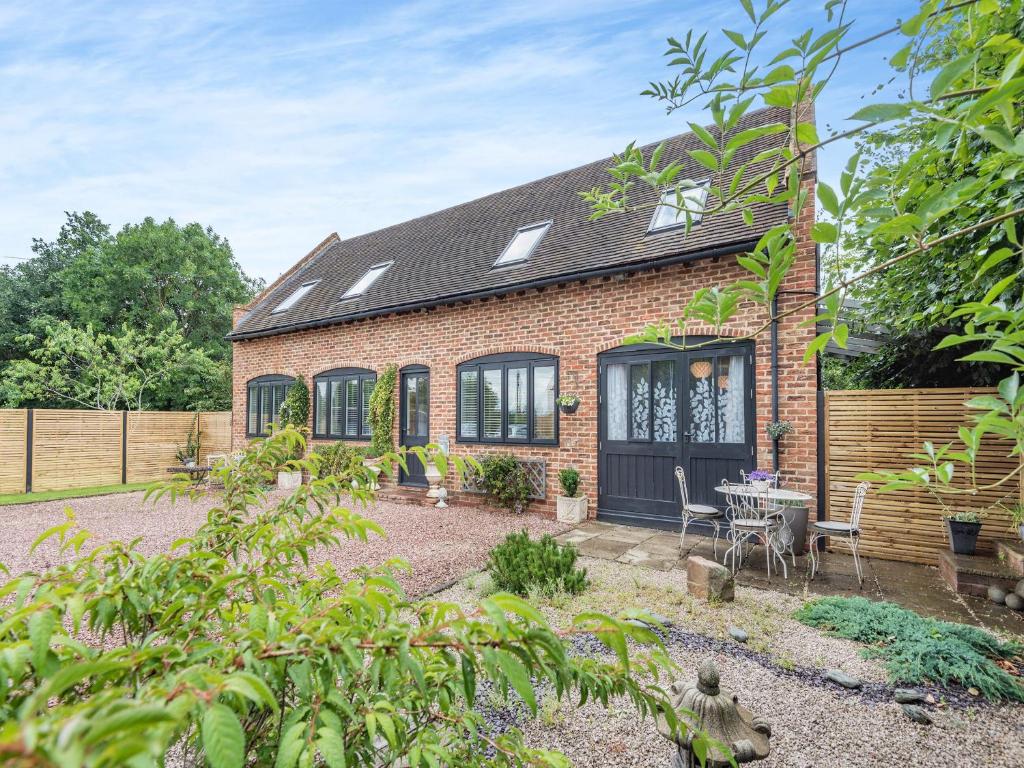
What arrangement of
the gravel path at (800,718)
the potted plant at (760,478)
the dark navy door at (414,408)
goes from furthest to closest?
the dark navy door at (414,408)
the potted plant at (760,478)
the gravel path at (800,718)

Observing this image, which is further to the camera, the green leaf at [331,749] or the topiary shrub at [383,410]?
the topiary shrub at [383,410]

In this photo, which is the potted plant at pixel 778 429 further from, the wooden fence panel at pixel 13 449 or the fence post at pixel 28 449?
the fence post at pixel 28 449

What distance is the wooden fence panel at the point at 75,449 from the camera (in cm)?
1038

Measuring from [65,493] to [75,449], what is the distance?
1.15 meters

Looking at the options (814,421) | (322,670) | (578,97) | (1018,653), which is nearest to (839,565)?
(814,421)

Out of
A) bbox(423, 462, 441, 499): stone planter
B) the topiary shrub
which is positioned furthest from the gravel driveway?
the topiary shrub

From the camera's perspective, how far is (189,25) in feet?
16.0

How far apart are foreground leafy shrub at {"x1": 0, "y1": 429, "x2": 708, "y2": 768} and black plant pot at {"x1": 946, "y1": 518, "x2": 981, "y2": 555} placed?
18.0 ft

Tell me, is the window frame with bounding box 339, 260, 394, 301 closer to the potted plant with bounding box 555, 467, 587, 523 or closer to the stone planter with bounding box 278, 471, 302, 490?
the stone planter with bounding box 278, 471, 302, 490

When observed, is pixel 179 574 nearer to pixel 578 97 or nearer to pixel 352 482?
pixel 352 482

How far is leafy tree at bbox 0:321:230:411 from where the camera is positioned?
14074 mm

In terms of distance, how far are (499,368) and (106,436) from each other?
9726 mm

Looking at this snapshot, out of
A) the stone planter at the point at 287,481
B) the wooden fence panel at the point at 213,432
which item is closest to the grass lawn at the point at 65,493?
the wooden fence panel at the point at 213,432

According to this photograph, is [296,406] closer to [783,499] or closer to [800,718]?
[783,499]
